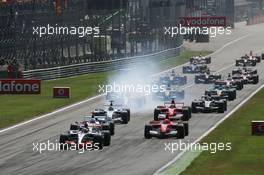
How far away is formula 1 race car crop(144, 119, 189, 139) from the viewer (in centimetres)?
4012

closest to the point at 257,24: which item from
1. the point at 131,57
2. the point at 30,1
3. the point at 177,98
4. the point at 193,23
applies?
the point at 193,23

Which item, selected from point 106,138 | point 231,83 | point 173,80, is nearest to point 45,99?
point 231,83

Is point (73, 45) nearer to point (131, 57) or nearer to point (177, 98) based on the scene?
point (131, 57)

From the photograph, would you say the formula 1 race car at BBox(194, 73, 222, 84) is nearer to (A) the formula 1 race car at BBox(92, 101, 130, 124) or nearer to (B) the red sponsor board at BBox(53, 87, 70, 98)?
(B) the red sponsor board at BBox(53, 87, 70, 98)

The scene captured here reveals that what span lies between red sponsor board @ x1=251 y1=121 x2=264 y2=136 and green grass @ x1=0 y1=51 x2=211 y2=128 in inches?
492

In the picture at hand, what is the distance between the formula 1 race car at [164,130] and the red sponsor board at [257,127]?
281cm

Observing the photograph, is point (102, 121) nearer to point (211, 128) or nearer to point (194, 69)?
point (211, 128)

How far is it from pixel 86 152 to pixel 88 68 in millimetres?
48860

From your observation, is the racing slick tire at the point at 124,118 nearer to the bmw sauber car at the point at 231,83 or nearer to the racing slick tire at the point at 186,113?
the racing slick tire at the point at 186,113

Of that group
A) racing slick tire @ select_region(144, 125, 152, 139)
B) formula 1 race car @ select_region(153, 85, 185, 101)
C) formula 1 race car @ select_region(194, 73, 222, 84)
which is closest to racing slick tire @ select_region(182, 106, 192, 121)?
racing slick tire @ select_region(144, 125, 152, 139)

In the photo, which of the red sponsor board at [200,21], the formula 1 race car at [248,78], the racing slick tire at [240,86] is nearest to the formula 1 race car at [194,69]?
the formula 1 race car at [248,78]

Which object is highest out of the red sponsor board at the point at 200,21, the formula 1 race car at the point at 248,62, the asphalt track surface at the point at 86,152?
the red sponsor board at the point at 200,21

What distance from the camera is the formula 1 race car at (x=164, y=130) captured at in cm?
4012

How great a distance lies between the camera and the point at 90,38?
88625 mm
